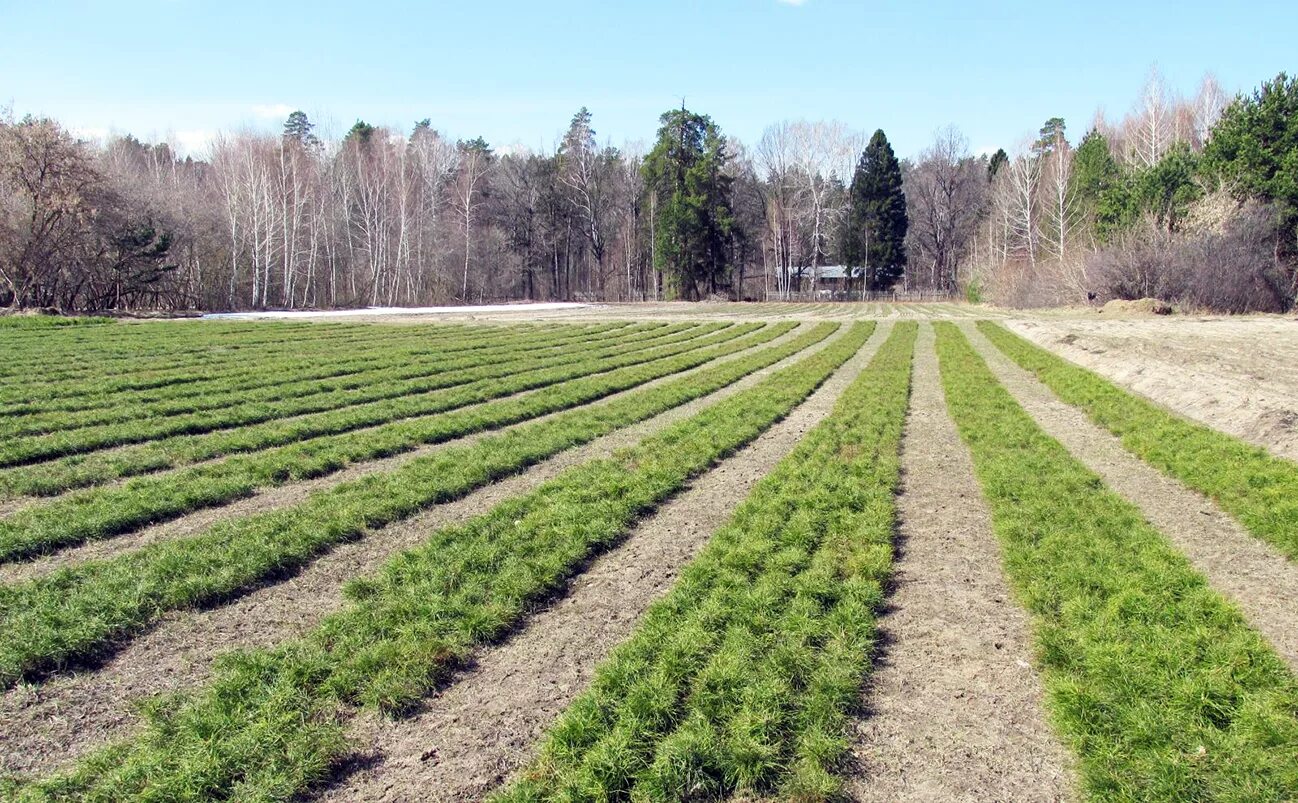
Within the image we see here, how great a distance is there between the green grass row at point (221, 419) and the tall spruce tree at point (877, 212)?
61.6 meters

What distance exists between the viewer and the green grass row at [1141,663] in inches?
134

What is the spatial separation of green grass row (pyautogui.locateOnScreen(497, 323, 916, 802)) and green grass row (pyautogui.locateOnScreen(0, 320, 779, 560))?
192 inches

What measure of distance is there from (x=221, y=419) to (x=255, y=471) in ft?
11.6

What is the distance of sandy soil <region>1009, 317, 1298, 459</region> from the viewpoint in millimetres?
10453

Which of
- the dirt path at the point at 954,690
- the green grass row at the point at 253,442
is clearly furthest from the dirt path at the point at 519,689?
the green grass row at the point at 253,442

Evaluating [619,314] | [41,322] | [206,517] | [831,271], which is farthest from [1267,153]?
[41,322]

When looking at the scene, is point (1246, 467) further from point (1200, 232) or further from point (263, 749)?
point (1200, 232)

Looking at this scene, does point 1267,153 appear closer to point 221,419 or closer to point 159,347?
point 221,419

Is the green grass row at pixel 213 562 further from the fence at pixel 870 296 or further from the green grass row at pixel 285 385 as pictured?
the fence at pixel 870 296

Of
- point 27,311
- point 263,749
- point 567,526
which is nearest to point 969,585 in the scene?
point 567,526

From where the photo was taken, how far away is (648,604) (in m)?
5.33

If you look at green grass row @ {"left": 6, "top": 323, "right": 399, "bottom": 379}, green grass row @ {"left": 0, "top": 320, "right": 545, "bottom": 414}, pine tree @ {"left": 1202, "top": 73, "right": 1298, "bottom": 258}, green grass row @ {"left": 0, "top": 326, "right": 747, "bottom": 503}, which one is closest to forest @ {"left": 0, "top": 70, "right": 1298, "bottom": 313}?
pine tree @ {"left": 1202, "top": 73, "right": 1298, "bottom": 258}

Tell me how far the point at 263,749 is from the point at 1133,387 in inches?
617

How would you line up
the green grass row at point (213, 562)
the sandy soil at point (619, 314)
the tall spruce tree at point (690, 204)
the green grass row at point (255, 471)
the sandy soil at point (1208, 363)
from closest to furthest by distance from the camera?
1. the green grass row at point (213, 562)
2. the green grass row at point (255, 471)
3. the sandy soil at point (1208, 363)
4. the sandy soil at point (619, 314)
5. the tall spruce tree at point (690, 204)
